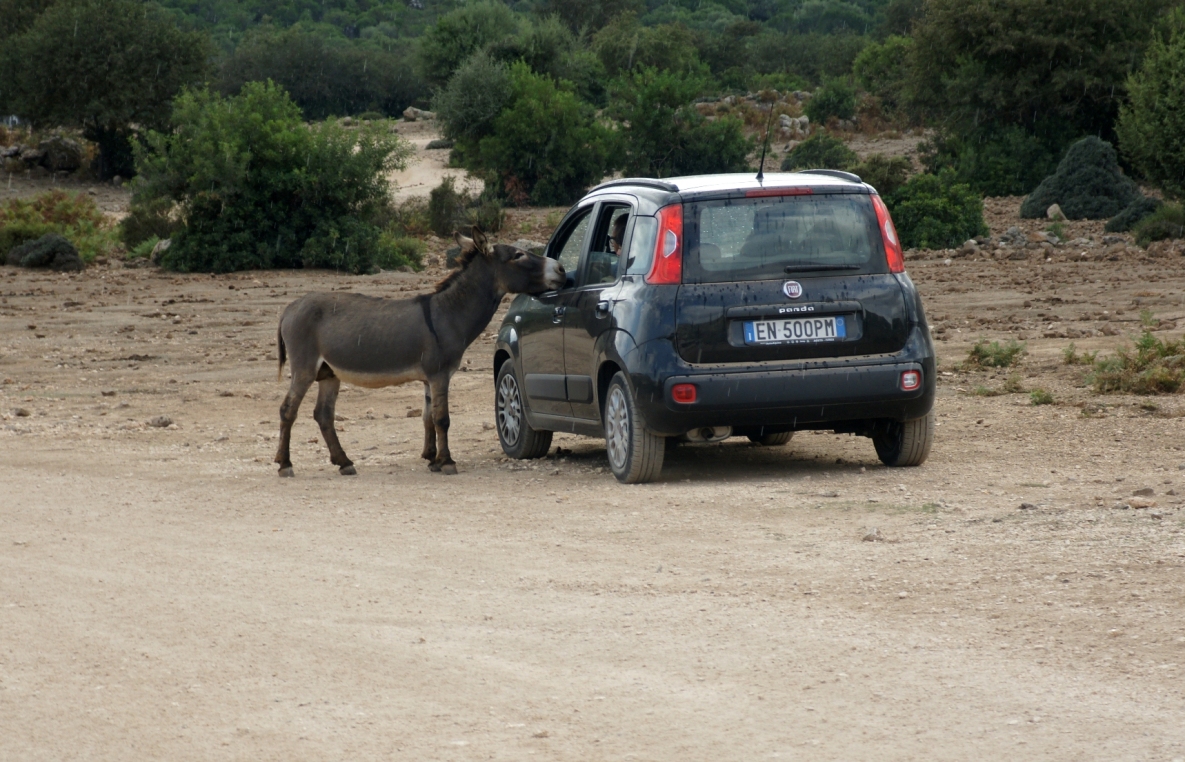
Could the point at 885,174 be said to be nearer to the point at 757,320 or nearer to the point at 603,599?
the point at 757,320

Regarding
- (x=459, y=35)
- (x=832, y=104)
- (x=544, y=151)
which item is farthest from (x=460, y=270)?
(x=832, y=104)

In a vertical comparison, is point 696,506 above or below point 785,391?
below

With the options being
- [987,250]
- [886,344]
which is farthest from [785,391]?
[987,250]

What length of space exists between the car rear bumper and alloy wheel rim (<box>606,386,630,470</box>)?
331mm

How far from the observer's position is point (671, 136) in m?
43.0

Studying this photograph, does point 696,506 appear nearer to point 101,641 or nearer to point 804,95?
point 101,641

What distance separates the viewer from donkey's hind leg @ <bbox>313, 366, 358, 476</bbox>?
1010cm

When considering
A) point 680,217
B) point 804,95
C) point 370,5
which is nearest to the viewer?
point 680,217

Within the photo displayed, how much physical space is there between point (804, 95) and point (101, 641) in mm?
60007

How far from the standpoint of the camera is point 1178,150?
93.9 ft

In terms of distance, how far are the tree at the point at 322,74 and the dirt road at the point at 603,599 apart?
200 ft

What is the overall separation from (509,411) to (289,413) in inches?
62.9

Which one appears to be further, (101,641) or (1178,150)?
(1178,150)

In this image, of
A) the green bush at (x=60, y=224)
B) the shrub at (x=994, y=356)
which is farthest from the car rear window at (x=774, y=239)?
the green bush at (x=60, y=224)
